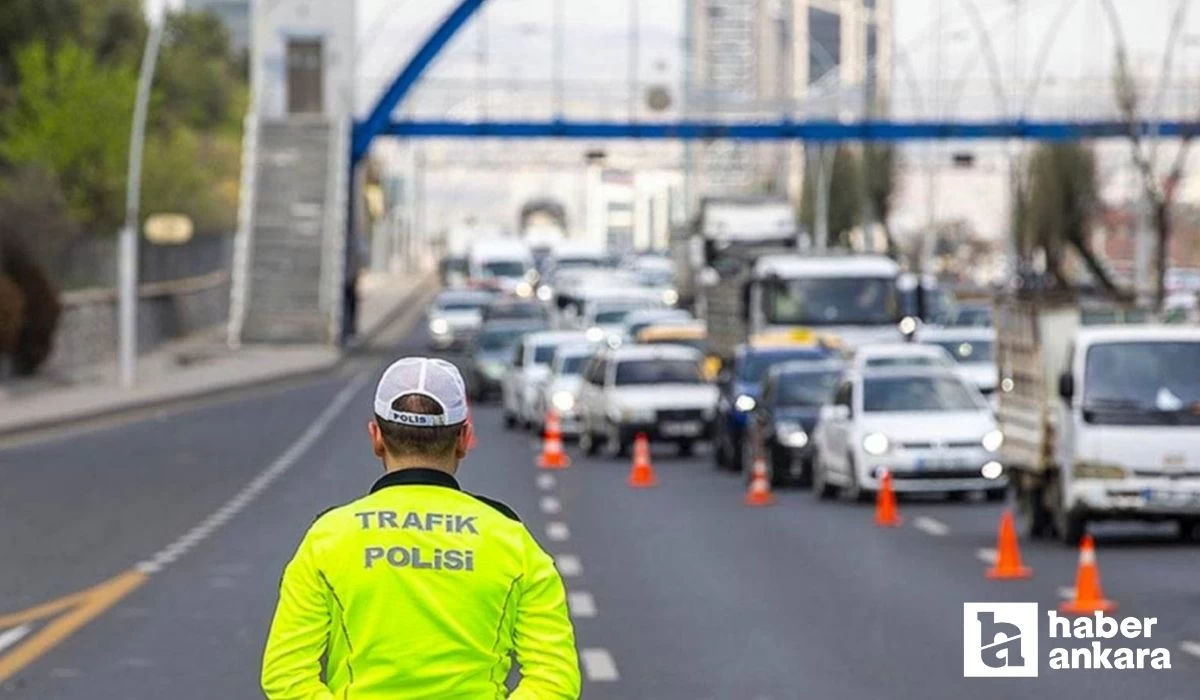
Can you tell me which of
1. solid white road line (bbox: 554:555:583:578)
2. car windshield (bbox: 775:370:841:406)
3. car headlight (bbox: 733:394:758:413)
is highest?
car windshield (bbox: 775:370:841:406)

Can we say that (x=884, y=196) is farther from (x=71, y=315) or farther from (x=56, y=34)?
(x=71, y=315)

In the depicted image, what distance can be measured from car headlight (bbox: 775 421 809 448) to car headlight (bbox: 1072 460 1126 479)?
1046cm

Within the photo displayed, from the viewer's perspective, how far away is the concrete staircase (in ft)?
278

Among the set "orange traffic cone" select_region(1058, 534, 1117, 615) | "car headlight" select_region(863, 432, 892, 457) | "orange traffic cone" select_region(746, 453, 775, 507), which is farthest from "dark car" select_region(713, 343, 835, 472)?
"orange traffic cone" select_region(1058, 534, 1117, 615)

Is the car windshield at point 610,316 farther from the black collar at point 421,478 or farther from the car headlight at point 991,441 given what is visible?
the black collar at point 421,478

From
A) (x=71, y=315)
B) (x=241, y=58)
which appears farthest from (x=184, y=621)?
(x=241, y=58)

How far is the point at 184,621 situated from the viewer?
733 inches

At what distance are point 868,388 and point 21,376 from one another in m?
27.2

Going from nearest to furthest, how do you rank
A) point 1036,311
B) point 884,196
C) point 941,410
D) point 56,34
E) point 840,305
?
point 1036,311
point 941,410
point 840,305
point 56,34
point 884,196

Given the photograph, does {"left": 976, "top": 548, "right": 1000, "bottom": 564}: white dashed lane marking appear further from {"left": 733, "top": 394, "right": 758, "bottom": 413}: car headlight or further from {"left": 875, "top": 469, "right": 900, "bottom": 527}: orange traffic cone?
{"left": 733, "top": 394, "right": 758, "bottom": 413}: car headlight

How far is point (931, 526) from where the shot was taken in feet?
89.5

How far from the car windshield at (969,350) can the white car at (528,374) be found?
19.3 feet

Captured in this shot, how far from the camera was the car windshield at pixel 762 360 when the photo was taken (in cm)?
4009

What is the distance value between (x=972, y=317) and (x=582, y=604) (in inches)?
1713
